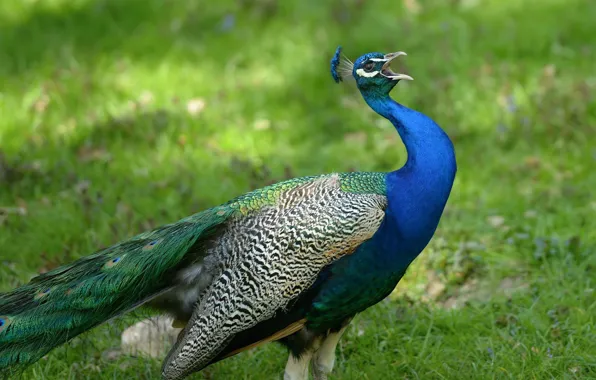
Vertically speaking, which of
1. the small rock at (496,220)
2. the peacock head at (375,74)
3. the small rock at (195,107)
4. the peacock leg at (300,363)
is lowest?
the small rock at (496,220)

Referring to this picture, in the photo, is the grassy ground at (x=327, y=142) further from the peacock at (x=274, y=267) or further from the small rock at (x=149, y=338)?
the peacock at (x=274, y=267)

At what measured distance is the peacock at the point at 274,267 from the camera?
139 inches

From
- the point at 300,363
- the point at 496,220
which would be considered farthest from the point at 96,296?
the point at 496,220

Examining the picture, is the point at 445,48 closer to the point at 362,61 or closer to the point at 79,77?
the point at 79,77

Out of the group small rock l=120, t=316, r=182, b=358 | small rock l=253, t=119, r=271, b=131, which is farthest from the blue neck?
small rock l=253, t=119, r=271, b=131

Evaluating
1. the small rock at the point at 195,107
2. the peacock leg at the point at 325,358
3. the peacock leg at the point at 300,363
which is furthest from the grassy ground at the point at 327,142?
the peacock leg at the point at 300,363

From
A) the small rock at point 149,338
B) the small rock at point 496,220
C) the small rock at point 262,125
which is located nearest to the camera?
the small rock at point 149,338

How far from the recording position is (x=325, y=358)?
3893 millimetres

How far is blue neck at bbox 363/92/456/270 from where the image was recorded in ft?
11.6

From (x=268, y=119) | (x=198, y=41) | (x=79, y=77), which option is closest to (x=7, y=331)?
(x=268, y=119)

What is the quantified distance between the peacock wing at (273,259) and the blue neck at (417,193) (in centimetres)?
6

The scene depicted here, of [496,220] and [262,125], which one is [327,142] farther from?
[496,220]

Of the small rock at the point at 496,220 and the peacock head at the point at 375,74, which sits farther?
the small rock at the point at 496,220

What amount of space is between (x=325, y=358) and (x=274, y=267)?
53 cm
